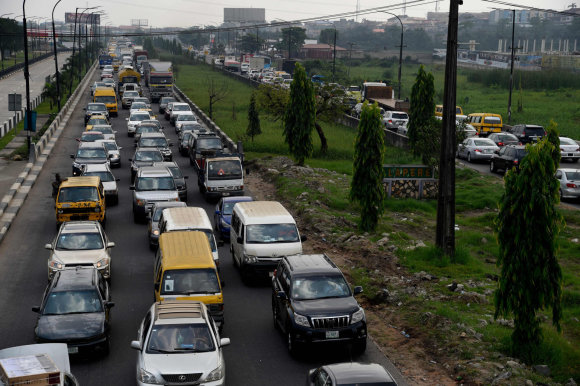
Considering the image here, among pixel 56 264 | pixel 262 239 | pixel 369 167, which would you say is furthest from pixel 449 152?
pixel 56 264

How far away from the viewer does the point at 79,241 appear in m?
21.7

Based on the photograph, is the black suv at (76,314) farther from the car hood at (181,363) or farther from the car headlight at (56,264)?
the car headlight at (56,264)

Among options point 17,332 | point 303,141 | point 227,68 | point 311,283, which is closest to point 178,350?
point 311,283

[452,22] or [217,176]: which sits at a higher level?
[452,22]

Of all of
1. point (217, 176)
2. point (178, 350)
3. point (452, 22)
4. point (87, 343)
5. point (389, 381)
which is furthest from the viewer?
point (217, 176)

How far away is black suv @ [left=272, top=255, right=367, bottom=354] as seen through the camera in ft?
51.6

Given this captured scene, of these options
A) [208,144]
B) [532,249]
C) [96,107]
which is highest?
[532,249]

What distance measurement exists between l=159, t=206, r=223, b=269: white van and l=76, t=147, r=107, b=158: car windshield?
Result: 13482 mm

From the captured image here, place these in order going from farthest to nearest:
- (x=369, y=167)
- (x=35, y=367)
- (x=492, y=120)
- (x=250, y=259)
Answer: (x=492, y=120) → (x=369, y=167) → (x=250, y=259) → (x=35, y=367)

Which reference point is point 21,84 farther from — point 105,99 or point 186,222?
point 186,222

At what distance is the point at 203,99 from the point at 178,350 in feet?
238

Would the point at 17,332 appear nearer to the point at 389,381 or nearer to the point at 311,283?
the point at 311,283

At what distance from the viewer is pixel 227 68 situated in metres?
142

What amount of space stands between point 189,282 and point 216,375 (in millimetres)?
4375
